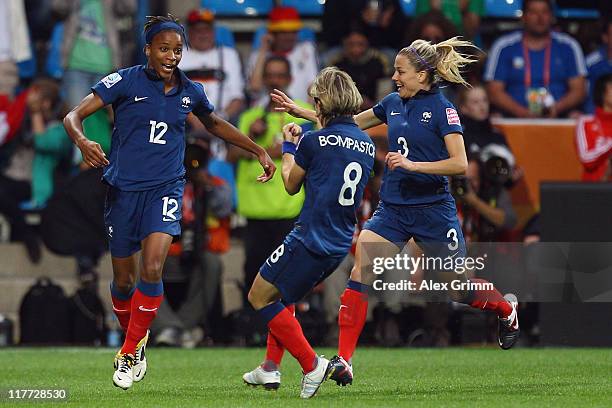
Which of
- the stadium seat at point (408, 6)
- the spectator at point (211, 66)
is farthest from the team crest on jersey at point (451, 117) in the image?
the stadium seat at point (408, 6)

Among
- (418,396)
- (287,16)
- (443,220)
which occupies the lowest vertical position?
(418,396)

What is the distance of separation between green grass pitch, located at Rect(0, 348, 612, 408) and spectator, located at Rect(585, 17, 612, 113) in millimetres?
3969

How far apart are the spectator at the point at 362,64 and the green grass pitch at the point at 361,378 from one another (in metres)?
3.18

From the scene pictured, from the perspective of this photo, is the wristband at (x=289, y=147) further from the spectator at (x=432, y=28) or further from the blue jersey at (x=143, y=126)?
the spectator at (x=432, y=28)

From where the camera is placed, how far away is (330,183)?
8664 mm

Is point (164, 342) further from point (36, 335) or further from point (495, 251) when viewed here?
point (495, 251)

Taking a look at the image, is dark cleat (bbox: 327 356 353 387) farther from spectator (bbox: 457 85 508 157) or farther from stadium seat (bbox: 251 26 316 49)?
stadium seat (bbox: 251 26 316 49)

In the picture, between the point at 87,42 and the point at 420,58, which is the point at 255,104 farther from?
the point at 420,58

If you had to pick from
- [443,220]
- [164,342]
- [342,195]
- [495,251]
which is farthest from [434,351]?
[342,195]

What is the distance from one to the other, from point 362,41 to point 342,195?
23.0 ft

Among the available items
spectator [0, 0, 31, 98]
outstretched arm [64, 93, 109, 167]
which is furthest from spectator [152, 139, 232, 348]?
outstretched arm [64, 93, 109, 167]

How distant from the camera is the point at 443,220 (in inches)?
383

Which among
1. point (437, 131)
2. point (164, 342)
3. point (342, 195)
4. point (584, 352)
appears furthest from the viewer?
point (164, 342)

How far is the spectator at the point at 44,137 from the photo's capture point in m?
15.3
